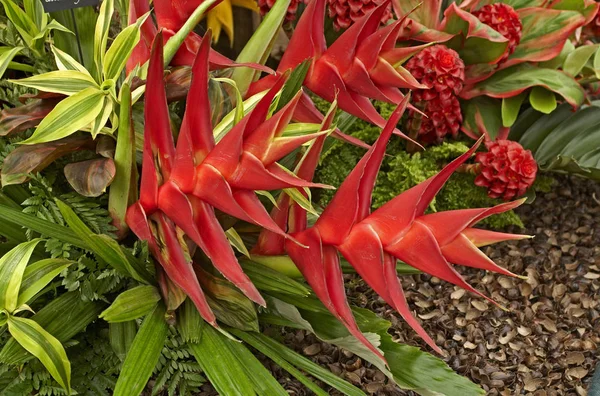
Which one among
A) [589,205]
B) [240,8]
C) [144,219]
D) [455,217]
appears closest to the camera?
[455,217]

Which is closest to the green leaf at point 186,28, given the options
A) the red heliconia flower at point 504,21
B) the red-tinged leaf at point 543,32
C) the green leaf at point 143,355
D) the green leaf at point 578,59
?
the green leaf at point 143,355

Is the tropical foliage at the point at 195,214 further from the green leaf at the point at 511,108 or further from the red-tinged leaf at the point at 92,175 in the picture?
the green leaf at the point at 511,108

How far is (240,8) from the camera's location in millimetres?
2207

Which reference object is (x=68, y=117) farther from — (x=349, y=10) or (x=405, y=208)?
(x=349, y=10)

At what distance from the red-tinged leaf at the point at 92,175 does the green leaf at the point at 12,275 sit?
0.12 m

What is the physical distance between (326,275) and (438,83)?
2.72 ft

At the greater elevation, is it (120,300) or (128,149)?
(128,149)

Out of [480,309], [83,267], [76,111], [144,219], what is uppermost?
[76,111]

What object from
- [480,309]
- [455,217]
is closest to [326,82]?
[455,217]

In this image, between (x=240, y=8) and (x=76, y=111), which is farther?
(x=240, y=8)

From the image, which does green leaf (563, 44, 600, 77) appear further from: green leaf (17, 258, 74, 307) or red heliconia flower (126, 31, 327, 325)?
green leaf (17, 258, 74, 307)

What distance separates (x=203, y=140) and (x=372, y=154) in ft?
0.81

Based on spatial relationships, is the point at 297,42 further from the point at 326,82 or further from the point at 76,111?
the point at 76,111

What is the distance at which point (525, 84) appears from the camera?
189 cm
